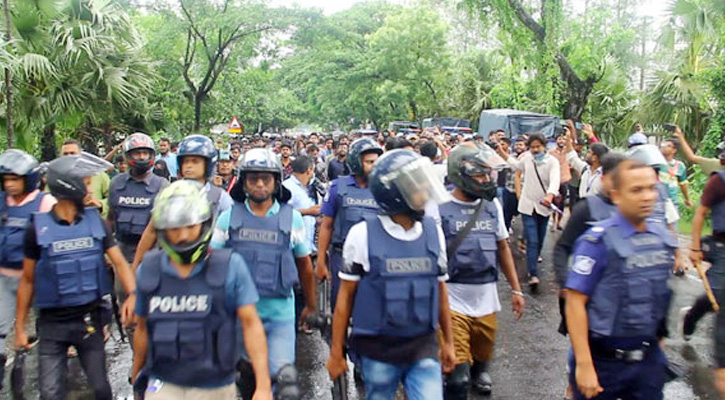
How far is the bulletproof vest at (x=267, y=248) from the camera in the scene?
3.77 m

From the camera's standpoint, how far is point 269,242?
150 inches

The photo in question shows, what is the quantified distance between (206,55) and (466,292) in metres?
17.7

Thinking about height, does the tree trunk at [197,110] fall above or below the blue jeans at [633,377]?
above

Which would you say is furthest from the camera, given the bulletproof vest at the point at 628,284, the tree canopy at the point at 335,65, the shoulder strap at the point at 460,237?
the tree canopy at the point at 335,65

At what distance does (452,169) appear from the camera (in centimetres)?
433

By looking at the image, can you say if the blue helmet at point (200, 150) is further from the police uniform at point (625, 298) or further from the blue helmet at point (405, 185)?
the police uniform at point (625, 298)

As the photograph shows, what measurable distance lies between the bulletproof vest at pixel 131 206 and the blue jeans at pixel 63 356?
1335mm

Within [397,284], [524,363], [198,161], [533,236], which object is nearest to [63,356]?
[198,161]

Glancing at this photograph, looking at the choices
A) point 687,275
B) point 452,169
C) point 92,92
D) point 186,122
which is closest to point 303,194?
point 452,169

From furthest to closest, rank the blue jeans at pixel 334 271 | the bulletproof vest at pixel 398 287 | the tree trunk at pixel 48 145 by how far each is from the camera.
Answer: the tree trunk at pixel 48 145 < the blue jeans at pixel 334 271 < the bulletproof vest at pixel 398 287

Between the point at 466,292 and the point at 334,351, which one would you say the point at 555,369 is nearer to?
the point at 466,292

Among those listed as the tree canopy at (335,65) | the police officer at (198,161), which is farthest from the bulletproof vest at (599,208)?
the tree canopy at (335,65)

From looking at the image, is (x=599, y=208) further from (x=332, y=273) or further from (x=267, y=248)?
(x=332, y=273)

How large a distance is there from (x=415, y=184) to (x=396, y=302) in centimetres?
57
